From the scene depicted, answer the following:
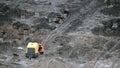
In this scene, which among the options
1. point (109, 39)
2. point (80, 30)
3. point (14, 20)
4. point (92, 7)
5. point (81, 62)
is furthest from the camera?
point (92, 7)

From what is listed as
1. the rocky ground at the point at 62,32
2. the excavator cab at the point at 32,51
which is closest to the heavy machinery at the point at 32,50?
the excavator cab at the point at 32,51

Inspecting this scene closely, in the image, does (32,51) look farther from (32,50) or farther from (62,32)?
(62,32)

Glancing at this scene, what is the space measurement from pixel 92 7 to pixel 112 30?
15.3 feet

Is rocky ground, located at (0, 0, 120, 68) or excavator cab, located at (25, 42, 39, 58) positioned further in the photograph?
excavator cab, located at (25, 42, 39, 58)

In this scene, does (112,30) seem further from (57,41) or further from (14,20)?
(14,20)

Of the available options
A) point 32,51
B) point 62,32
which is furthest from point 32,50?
point 62,32

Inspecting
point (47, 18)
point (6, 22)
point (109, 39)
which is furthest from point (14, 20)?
point (109, 39)

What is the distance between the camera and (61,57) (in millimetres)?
21484

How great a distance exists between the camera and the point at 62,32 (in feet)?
81.4

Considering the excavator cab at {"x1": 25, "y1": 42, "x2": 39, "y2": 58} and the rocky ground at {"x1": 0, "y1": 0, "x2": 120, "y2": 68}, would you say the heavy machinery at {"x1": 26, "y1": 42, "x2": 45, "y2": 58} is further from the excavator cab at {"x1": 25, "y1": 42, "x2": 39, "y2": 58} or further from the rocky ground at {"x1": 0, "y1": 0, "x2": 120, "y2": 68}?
the rocky ground at {"x1": 0, "y1": 0, "x2": 120, "y2": 68}

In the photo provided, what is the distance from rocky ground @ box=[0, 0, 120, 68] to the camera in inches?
830

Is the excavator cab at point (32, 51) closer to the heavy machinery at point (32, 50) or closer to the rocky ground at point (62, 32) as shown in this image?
the heavy machinery at point (32, 50)

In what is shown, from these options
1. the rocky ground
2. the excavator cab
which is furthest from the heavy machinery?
the rocky ground

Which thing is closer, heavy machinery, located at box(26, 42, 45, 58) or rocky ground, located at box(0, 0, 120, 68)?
rocky ground, located at box(0, 0, 120, 68)
